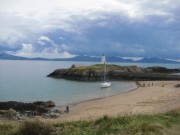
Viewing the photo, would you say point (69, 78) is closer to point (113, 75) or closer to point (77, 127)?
→ point (113, 75)

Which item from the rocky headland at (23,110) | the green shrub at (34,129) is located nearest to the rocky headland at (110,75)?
the rocky headland at (23,110)

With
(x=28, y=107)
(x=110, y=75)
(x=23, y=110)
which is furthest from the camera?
(x=110, y=75)

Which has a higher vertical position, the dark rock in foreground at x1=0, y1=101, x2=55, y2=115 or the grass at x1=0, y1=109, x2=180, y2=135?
the grass at x1=0, y1=109, x2=180, y2=135

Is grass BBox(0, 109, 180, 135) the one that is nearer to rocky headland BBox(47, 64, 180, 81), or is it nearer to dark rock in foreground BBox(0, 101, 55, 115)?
dark rock in foreground BBox(0, 101, 55, 115)

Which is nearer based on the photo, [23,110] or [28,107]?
[23,110]

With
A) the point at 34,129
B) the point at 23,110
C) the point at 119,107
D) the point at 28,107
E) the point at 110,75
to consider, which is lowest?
the point at 23,110

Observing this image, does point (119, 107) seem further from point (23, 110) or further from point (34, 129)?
point (34, 129)

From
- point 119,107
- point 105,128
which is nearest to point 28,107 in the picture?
point 119,107

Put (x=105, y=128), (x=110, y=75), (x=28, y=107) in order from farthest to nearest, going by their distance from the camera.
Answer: (x=110, y=75) < (x=28, y=107) < (x=105, y=128)

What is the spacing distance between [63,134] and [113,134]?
154 centimetres

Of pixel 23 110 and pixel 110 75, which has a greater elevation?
pixel 110 75

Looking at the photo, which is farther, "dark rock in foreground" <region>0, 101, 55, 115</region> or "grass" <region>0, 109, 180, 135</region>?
"dark rock in foreground" <region>0, 101, 55, 115</region>

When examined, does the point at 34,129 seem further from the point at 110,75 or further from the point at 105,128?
the point at 110,75

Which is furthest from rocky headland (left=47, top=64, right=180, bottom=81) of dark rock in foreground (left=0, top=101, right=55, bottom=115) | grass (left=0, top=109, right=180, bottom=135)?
grass (left=0, top=109, right=180, bottom=135)
